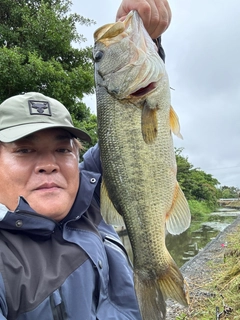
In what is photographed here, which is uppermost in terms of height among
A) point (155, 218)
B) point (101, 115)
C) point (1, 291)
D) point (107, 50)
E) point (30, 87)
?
point (30, 87)

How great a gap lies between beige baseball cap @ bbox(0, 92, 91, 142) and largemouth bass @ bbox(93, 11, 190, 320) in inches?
10.1

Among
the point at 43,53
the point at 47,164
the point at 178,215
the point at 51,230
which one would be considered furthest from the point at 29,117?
the point at 43,53

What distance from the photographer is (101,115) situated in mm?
1932

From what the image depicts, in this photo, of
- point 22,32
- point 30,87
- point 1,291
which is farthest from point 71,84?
point 1,291

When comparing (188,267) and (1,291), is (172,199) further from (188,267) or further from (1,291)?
(188,267)

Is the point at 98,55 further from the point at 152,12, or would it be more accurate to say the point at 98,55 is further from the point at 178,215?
the point at 178,215

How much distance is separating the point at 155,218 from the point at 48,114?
0.83 meters

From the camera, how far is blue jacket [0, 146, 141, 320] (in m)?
1.62

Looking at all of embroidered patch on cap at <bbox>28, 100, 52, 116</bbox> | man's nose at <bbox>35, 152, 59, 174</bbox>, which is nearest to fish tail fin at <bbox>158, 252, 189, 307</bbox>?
man's nose at <bbox>35, 152, 59, 174</bbox>

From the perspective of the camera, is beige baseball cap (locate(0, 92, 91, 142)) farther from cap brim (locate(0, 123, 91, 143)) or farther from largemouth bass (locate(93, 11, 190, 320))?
largemouth bass (locate(93, 11, 190, 320))

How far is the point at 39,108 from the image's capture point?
2.04m

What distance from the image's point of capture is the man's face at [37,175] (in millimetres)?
1905

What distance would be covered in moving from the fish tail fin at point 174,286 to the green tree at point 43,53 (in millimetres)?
6902

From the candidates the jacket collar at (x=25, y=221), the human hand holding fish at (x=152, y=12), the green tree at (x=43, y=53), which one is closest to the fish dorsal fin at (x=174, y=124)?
the human hand holding fish at (x=152, y=12)
